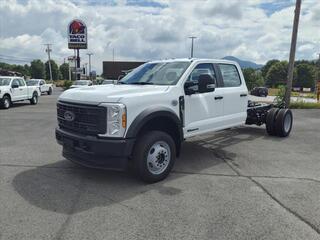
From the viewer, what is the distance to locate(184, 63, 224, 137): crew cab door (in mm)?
5699

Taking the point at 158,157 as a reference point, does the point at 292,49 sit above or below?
above

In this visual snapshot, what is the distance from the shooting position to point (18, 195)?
448 centimetres

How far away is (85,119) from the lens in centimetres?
482

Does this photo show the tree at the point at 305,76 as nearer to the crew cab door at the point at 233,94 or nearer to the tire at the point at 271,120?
the tire at the point at 271,120

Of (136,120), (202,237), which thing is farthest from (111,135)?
(202,237)

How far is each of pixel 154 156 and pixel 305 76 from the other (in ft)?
337

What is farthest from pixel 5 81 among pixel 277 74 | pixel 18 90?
pixel 277 74

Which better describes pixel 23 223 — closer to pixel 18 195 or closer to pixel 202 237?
pixel 18 195

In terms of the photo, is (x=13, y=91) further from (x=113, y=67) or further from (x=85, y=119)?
(x=113, y=67)

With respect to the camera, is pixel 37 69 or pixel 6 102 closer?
pixel 6 102

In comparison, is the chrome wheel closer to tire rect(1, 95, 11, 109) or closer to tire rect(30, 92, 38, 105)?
tire rect(1, 95, 11, 109)

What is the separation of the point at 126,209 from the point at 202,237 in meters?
1.13

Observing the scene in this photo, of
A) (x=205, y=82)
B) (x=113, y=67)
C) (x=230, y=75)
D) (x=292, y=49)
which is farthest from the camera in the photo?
(x=113, y=67)

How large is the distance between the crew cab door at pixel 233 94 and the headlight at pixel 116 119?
2.75 m
